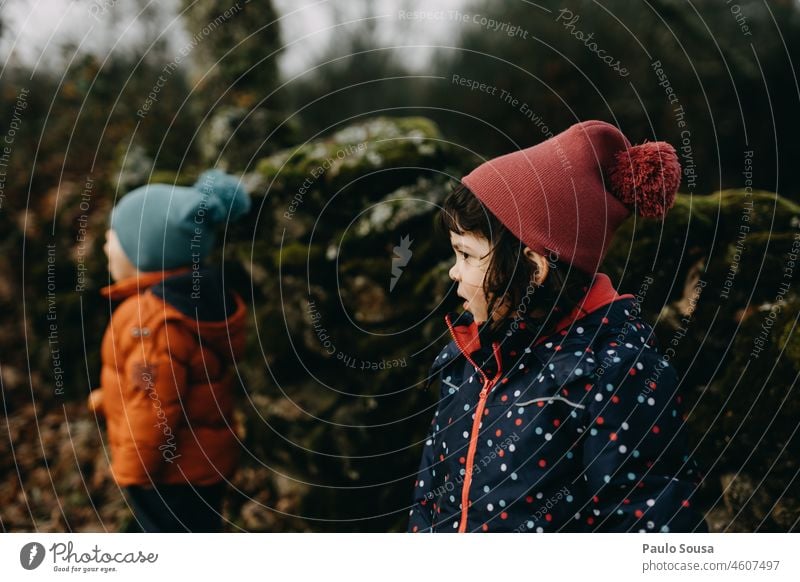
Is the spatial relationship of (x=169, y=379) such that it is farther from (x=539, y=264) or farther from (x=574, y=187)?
(x=574, y=187)

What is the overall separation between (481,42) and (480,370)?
716 cm

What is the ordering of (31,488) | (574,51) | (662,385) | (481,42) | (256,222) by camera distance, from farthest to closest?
(481,42) < (574,51) < (31,488) < (256,222) < (662,385)

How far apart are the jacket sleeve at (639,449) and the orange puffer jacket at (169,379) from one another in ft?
5.83

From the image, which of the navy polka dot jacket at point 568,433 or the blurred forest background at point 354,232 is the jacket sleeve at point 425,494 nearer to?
the navy polka dot jacket at point 568,433

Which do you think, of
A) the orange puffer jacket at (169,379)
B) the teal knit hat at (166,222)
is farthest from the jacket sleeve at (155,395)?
the teal knit hat at (166,222)

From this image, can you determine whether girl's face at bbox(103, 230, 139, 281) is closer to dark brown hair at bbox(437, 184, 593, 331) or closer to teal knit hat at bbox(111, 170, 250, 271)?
teal knit hat at bbox(111, 170, 250, 271)

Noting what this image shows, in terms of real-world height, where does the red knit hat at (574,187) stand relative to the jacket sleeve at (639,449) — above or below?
above

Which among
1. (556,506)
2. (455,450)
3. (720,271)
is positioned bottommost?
(556,506)

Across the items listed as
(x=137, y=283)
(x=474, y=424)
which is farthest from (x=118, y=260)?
(x=474, y=424)

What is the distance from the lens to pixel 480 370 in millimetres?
1839

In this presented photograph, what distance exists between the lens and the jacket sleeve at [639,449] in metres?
1.51

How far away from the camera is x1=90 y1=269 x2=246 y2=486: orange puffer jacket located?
2.56 meters

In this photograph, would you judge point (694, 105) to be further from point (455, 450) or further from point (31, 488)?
point (31, 488)

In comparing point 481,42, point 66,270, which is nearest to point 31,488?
point 66,270
